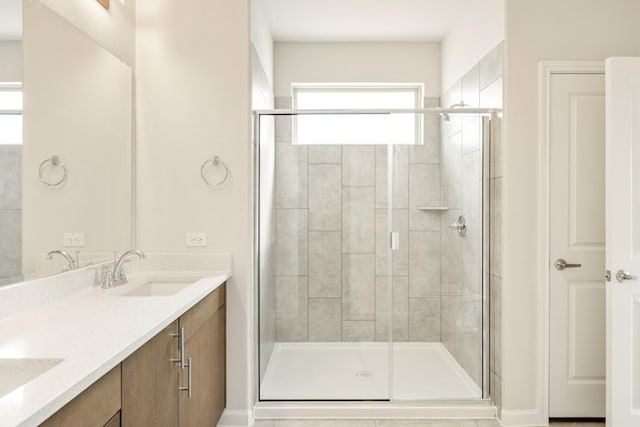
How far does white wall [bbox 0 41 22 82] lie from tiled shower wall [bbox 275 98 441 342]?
1.57 m

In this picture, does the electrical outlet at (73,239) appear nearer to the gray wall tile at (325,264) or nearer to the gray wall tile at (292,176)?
the gray wall tile at (292,176)

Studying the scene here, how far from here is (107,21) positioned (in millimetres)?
2449

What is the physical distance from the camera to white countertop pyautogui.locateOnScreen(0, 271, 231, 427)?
0.96 metres

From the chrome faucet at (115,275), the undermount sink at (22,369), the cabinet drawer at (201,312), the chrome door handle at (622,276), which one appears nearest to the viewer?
the undermount sink at (22,369)

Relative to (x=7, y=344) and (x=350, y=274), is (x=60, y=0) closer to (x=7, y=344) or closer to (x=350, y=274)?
(x=7, y=344)

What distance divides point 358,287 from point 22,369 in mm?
2303

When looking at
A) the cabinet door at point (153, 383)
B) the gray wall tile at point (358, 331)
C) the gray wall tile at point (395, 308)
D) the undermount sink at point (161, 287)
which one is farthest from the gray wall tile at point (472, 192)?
the cabinet door at point (153, 383)

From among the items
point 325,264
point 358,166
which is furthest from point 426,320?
point 358,166

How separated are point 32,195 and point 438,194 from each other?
2.25m

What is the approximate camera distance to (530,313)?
9.00 feet

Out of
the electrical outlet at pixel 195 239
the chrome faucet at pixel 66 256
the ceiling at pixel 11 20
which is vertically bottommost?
the chrome faucet at pixel 66 256

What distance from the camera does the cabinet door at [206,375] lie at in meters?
1.99

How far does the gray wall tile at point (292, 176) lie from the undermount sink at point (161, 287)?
2.92ft

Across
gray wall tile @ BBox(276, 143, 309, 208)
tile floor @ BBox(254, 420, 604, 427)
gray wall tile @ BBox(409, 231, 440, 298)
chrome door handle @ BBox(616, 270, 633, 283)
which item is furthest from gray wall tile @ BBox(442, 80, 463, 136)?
tile floor @ BBox(254, 420, 604, 427)
